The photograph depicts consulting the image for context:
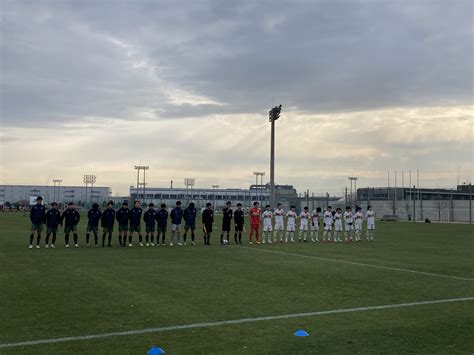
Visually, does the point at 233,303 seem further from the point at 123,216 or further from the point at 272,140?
the point at 272,140

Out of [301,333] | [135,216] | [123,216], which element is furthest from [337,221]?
[301,333]

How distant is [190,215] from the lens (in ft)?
73.6

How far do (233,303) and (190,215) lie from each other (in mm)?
13834

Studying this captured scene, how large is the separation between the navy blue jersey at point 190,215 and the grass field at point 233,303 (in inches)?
235

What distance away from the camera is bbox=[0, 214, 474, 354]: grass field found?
6367mm

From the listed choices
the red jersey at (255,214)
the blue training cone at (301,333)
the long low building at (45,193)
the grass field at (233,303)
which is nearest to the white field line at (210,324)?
the grass field at (233,303)

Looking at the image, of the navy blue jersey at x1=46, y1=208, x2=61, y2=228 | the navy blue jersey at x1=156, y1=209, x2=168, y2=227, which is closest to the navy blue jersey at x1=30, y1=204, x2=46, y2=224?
the navy blue jersey at x1=46, y1=208, x2=61, y2=228

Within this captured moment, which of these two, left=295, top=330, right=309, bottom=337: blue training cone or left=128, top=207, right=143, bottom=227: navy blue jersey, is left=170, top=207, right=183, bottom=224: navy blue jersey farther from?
left=295, top=330, right=309, bottom=337: blue training cone

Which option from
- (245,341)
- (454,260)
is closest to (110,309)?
(245,341)

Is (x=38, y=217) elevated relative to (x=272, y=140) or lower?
lower

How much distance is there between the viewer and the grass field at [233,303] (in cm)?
637

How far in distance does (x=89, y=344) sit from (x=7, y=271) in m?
7.70

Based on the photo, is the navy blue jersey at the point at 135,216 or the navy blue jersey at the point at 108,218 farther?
the navy blue jersey at the point at 135,216

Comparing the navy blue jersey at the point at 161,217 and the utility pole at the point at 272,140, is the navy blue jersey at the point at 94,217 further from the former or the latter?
the utility pole at the point at 272,140
